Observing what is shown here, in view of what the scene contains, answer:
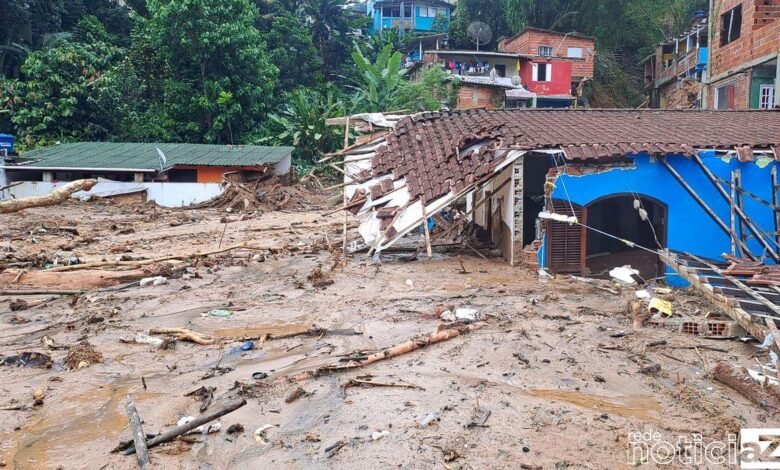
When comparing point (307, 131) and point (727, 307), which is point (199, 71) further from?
point (727, 307)

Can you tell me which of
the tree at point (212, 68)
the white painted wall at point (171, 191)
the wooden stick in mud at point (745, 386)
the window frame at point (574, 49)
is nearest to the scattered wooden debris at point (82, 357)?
the wooden stick in mud at point (745, 386)

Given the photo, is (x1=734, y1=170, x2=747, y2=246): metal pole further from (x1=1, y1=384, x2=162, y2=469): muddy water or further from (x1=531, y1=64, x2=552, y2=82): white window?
(x1=531, y1=64, x2=552, y2=82): white window

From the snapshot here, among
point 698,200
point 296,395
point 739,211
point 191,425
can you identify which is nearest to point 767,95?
point 739,211

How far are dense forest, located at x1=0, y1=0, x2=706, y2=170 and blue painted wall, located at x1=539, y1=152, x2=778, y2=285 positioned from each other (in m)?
16.3

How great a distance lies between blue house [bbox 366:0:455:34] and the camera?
155 ft

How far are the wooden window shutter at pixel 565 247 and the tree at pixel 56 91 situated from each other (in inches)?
932

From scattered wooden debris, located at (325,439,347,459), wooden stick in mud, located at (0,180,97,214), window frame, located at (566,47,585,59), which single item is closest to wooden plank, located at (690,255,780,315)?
scattered wooden debris, located at (325,439,347,459)

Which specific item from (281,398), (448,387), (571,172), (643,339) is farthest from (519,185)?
(281,398)

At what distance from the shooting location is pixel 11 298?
1058 centimetres

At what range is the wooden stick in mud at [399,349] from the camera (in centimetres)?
681

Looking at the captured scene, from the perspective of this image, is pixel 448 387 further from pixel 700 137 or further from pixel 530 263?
pixel 700 137

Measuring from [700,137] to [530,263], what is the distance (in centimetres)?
457

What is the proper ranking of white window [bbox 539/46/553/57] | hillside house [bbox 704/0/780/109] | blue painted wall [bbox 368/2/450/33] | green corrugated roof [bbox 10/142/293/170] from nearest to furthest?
1. hillside house [bbox 704/0/780/109]
2. green corrugated roof [bbox 10/142/293/170]
3. white window [bbox 539/46/553/57]
4. blue painted wall [bbox 368/2/450/33]

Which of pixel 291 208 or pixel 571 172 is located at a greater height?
pixel 571 172
